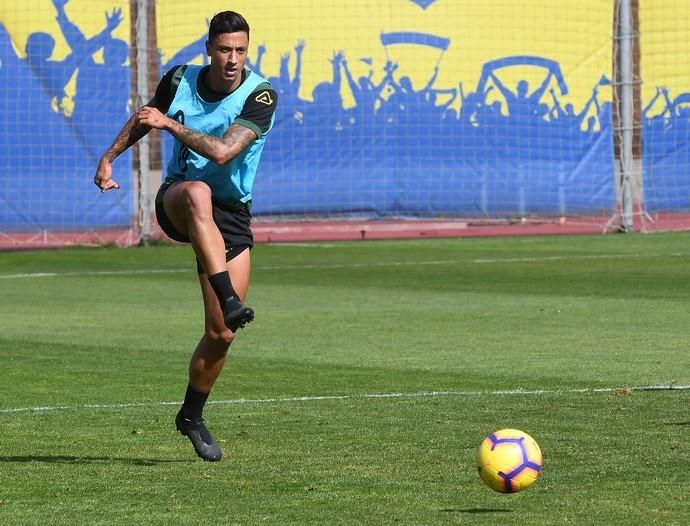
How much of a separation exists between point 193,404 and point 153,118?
148cm

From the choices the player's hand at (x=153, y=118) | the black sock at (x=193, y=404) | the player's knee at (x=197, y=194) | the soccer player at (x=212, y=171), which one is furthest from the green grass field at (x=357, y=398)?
the player's hand at (x=153, y=118)

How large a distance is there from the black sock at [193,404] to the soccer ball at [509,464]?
2014mm

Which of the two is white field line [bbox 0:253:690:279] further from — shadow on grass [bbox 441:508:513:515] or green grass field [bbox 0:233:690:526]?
shadow on grass [bbox 441:508:513:515]

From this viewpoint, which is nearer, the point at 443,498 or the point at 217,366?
the point at 443,498

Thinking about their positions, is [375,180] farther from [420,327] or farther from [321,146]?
[420,327]

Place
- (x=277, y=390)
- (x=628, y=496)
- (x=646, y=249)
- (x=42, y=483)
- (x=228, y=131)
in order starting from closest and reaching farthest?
(x=628, y=496)
(x=42, y=483)
(x=228, y=131)
(x=277, y=390)
(x=646, y=249)

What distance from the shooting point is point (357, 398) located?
10156mm

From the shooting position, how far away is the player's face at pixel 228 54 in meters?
8.02

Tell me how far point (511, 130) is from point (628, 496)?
23022 millimetres

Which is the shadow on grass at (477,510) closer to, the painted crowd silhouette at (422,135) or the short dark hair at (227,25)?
the short dark hair at (227,25)

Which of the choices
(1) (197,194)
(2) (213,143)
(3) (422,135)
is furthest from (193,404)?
(3) (422,135)

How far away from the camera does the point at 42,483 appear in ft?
23.7

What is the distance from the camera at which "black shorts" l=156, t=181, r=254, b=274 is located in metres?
8.23

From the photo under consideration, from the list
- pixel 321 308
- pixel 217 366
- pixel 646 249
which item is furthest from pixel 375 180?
pixel 217 366
